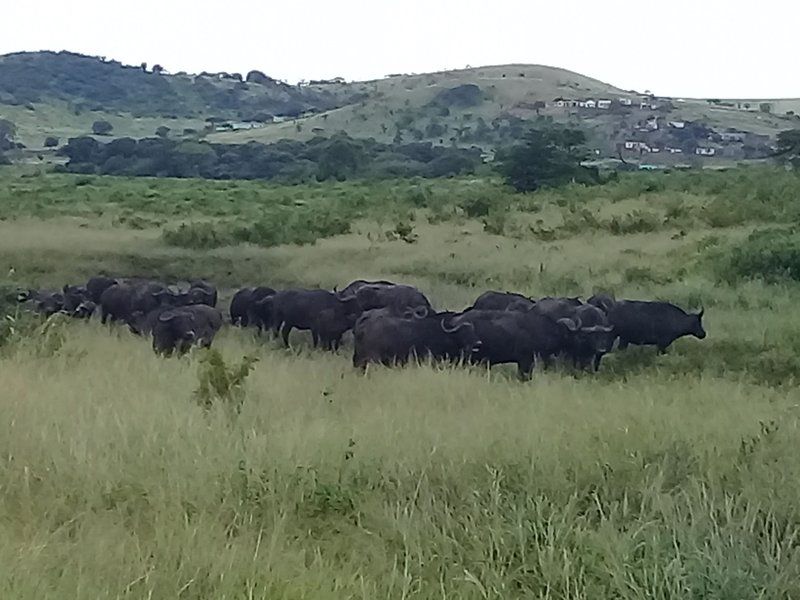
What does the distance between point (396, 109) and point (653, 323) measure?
260 ft

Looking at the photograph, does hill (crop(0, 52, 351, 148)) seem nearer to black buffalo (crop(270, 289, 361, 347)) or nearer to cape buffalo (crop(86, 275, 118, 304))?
cape buffalo (crop(86, 275, 118, 304))

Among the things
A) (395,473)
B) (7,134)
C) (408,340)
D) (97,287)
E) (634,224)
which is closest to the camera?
(395,473)

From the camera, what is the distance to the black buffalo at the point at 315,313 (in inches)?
527

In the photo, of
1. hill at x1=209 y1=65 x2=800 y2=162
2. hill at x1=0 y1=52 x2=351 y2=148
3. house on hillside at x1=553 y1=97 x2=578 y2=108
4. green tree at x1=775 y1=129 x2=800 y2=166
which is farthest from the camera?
hill at x1=0 y1=52 x2=351 y2=148

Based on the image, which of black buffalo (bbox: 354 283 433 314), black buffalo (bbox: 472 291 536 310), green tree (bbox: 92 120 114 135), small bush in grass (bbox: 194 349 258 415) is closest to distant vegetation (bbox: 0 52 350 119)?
green tree (bbox: 92 120 114 135)

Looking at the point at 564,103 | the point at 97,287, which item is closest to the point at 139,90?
the point at 564,103

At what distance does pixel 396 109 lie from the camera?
296ft

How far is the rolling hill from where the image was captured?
251 feet

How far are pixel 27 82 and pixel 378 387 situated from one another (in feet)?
400

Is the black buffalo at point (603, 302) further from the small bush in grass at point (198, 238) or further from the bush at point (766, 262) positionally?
the small bush in grass at point (198, 238)

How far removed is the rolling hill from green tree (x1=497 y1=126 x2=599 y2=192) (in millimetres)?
23971

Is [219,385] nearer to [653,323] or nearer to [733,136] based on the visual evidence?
[653,323]

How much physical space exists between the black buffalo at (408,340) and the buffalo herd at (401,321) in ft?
0.04

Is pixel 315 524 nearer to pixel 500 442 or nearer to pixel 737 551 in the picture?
pixel 500 442
